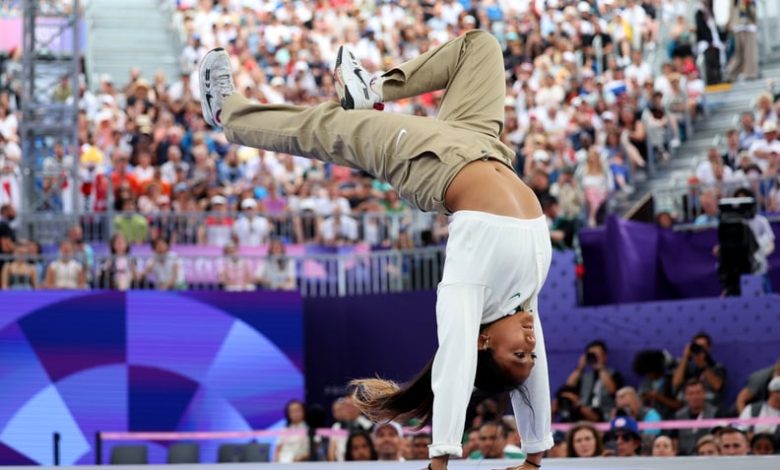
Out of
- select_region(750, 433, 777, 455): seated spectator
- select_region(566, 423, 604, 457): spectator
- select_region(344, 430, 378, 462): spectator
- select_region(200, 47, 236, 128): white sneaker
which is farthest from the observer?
select_region(344, 430, 378, 462): spectator

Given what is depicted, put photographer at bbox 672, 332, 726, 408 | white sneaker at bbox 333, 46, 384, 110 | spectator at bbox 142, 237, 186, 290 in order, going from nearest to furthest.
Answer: white sneaker at bbox 333, 46, 384, 110 < photographer at bbox 672, 332, 726, 408 < spectator at bbox 142, 237, 186, 290

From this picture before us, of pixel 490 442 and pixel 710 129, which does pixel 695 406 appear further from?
pixel 710 129

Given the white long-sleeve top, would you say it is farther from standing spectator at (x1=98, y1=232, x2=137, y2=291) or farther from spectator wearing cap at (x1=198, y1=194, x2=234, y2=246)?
spectator wearing cap at (x1=198, y1=194, x2=234, y2=246)

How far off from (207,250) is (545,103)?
548 centimetres

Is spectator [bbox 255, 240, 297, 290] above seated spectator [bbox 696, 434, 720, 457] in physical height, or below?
above

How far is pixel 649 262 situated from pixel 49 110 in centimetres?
667

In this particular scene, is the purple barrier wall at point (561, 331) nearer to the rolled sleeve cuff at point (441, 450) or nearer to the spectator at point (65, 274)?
the spectator at point (65, 274)

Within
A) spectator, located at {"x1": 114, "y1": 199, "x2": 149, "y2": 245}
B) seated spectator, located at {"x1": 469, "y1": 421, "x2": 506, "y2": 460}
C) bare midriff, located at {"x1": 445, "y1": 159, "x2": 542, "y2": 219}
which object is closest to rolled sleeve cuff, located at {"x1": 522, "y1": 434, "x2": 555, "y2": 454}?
bare midriff, located at {"x1": 445, "y1": 159, "x2": 542, "y2": 219}

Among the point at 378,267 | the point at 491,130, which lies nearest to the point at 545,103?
the point at 378,267

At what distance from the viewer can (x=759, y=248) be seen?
1231cm

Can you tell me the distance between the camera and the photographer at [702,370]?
37.5ft

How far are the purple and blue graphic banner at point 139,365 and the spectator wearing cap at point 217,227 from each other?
1114 mm

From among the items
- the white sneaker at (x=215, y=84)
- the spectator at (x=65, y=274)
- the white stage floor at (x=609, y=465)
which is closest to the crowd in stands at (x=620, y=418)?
the spectator at (x=65, y=274)

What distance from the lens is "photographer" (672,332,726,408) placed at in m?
11.4
